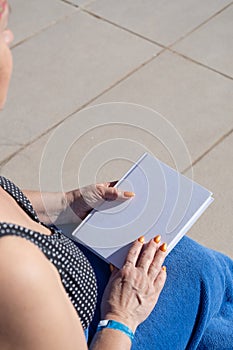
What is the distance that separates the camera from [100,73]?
134 inches

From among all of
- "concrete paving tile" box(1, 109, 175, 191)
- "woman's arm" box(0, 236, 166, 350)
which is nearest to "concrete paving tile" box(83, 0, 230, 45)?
A: "concrete paving tile" box(1, 109, 175, 191)

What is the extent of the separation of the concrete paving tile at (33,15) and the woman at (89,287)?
2135mm

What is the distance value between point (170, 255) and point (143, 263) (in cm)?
12

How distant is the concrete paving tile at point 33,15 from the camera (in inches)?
148

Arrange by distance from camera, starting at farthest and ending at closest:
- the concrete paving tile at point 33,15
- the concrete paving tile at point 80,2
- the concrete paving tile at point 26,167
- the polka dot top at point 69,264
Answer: the concrete paving tile at point 80,2 → the concrete paving tile at point 33,15 → the concrete paving tile at point 26,167 → the polka dot top at point 69,264

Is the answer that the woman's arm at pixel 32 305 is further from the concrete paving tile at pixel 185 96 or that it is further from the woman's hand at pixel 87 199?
the concrete paving tile at pixel 185 96

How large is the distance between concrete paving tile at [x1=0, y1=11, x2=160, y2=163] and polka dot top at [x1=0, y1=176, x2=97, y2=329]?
1486 mm

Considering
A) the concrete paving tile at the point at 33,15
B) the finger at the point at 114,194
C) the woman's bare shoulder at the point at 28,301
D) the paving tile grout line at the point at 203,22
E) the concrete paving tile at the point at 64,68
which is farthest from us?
the concrete paving tile at the point at 33,15

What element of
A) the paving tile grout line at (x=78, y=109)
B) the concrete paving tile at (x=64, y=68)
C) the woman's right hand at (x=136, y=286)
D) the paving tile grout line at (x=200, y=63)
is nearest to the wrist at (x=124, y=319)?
the woman's right hand at (x=136, y=286)

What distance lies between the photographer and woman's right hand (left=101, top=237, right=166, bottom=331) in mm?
1561

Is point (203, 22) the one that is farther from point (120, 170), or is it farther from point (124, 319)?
point (124, 319)

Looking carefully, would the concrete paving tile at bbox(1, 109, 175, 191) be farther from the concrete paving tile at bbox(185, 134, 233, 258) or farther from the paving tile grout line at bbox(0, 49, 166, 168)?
the concrete paving tile at bbox(185, 134, 233, 258)

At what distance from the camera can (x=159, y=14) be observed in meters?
3.81

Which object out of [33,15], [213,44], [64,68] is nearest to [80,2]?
[33,15]
